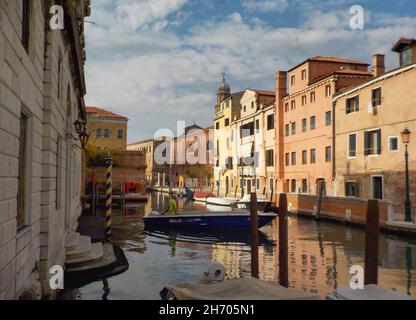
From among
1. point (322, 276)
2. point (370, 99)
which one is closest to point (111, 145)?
point (370, 99)

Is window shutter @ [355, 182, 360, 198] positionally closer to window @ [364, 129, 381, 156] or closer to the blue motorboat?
window @ [364, 129, 381, 156]

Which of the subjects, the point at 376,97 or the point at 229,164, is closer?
the point at 376,97

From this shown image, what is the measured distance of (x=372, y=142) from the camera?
24.7 metres

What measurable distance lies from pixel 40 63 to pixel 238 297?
4286 millimetres

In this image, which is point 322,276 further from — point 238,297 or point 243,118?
point 243,118

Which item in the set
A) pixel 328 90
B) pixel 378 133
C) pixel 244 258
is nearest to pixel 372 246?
pixel 244 258

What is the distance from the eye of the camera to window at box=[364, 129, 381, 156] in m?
24.0

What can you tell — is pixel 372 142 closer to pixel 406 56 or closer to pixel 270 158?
pixel 406 56

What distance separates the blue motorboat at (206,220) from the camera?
1947 centimetres

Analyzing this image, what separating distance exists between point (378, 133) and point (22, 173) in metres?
21.9

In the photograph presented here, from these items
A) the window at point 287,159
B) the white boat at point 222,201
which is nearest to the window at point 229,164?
the white boat at point 222,201

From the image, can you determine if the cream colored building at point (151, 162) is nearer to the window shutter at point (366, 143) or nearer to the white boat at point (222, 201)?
the white boat at point (222, 201)
